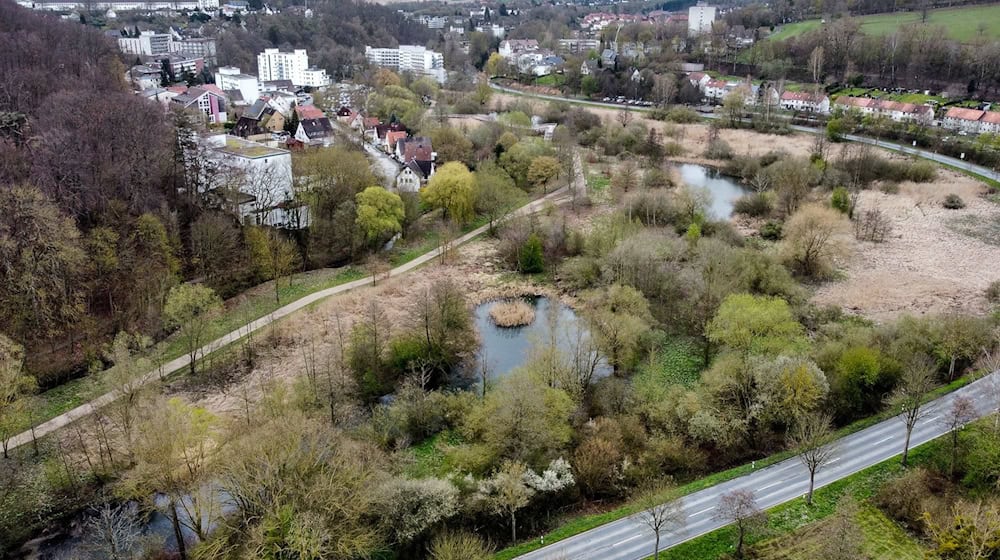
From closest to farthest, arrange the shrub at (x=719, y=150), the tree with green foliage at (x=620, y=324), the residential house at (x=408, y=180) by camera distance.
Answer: the tree with green foliage at (x=620, y=324), the residential house at (x=408, y=180), the shrub at (x=719, y=150)

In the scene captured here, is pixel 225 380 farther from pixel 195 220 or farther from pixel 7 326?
pixel 195 220

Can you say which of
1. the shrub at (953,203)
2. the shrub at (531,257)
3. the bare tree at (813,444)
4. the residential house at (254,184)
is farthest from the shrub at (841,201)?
the residential house at (254,184)

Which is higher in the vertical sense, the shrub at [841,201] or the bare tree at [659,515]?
the shrub at [841,201]

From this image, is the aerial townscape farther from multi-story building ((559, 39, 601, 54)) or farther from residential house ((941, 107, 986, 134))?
multi-story building ((559, 39, 601, 54))

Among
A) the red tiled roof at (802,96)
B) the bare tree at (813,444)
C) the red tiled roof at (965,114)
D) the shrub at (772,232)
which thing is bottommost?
the bare tree at (813,444)

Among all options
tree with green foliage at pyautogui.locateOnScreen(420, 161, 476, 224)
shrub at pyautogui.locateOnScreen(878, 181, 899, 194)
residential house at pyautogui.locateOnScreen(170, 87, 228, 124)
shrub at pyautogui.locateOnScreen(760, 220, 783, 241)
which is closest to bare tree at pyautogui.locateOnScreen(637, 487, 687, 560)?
tree with green foliage at pyautogui.locateOnScreen(420, 161, 476, 224)

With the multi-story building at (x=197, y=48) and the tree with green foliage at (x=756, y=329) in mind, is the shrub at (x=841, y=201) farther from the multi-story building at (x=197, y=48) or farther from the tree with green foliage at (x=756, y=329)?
the multi-story building at (x=197, y=48)

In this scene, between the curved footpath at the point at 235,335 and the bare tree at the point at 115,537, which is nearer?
the bare tree at the point at 115,537
